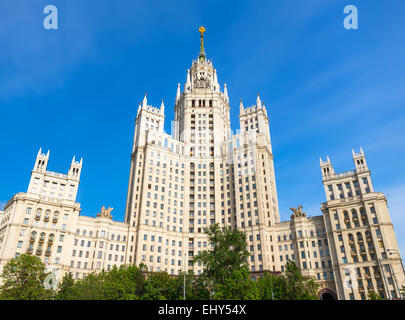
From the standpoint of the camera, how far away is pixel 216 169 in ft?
488

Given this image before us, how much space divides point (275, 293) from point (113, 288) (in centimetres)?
3690

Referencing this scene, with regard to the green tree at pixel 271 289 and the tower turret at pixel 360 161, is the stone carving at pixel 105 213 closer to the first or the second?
the green tree at pixel 271 289

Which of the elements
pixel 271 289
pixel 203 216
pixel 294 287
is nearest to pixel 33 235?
pixel 203 216

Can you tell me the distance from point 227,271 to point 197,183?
245 feet

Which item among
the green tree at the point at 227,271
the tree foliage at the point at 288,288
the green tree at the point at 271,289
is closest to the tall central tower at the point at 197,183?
the green tree at the point at 271,289

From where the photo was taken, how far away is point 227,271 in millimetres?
74000

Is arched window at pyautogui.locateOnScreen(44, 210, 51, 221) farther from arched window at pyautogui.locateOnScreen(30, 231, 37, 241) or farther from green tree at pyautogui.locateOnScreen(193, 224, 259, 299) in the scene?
green tree at pyautogui.locateOnScreen(193, 224, 259, 299)

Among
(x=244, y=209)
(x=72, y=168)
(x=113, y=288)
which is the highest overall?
(x=72, y=168)

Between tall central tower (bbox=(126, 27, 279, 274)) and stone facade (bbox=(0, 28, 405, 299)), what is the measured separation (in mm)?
443

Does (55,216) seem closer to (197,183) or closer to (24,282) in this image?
(24,282)

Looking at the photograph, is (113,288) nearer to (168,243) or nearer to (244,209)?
(168,243)

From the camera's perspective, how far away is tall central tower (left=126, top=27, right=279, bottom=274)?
125438mm

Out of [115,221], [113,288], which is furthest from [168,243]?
[113,288]
